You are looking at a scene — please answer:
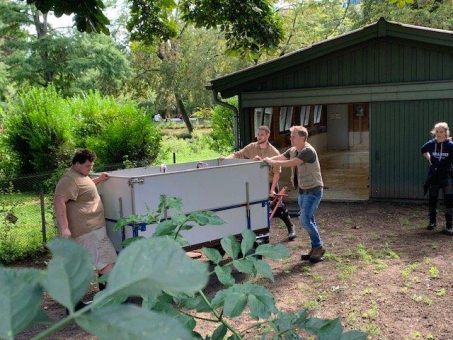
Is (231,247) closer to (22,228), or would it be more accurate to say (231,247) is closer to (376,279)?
(376,279)

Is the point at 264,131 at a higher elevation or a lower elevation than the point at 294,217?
higher

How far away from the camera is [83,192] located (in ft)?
19.1

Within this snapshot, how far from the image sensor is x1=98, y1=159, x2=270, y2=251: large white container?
5.99 meters

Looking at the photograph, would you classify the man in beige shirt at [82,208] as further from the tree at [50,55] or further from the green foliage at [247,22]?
the tree at [50,55]

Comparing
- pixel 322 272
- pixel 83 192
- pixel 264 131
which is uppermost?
pixel 264 131

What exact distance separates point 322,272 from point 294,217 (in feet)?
11.9

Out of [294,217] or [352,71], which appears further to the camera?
[352,71]

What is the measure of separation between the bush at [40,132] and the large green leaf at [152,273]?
50.3ft

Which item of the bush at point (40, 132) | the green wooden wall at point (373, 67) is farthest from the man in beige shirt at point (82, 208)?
the bush at point (40, 132)

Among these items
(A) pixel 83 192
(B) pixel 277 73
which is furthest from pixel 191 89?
(A) pixel 83 192

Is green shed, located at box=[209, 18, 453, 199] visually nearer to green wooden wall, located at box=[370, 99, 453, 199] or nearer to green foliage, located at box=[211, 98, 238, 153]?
green wooden wall, located at box=[370, 99, 453, 199]

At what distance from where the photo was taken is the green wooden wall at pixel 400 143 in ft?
35.6

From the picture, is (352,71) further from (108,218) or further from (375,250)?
(108,218)

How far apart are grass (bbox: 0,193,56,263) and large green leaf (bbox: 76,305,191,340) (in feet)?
26.1
